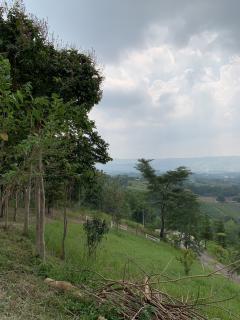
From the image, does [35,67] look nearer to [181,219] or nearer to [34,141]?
[34,141]

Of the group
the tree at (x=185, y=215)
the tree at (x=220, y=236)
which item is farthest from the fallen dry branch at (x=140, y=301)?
the tree at (x=220, y=236)

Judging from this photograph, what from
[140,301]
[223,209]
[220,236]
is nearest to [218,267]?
[220,236]

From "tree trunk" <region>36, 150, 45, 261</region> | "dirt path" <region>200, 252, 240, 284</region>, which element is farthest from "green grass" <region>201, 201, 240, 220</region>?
"tree trunk" <region>36, 150, 45, 261</region>

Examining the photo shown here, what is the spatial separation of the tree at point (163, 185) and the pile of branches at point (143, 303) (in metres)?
35.3

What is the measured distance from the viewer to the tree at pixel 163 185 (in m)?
41.9

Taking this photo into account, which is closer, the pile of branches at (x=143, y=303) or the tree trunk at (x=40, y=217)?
the pile of branches at (x=143, y=303)

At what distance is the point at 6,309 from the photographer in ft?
17.0

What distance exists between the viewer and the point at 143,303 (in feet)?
19.8

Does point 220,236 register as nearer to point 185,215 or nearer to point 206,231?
point 206,231

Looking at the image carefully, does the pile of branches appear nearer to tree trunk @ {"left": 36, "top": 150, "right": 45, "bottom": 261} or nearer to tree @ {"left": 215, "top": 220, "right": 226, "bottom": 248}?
tree trunk @ {"left": 36, "top": 150, "right": 45, "bottom": 261}

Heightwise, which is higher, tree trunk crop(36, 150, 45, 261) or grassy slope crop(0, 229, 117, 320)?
tree trunk crop(36, 150, 45, 261)

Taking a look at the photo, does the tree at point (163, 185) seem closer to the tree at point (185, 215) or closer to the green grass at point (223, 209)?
the tree at point (185, 215)

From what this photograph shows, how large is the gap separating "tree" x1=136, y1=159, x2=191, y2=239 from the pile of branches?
35.3 m

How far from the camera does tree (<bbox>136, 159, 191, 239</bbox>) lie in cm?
4194
